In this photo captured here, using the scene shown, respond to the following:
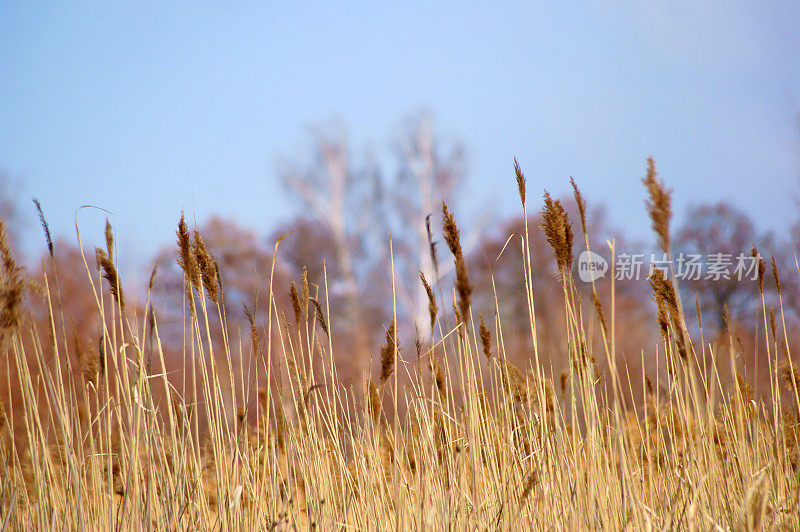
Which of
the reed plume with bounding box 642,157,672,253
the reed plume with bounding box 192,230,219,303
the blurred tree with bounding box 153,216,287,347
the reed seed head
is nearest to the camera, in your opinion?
the reed plume with bounding box 642,157,672,253

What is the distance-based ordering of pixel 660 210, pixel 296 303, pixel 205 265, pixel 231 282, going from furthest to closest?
pixel 231 282
pixel 296 303
pixel 205 265
pixel 660 210

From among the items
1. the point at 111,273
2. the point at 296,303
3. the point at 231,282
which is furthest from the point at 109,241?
the point at 231,282

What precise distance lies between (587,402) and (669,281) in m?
0.31

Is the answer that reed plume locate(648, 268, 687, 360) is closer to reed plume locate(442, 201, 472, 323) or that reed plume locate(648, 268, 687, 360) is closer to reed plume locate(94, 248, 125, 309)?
reed plume locate(442, 201, 472, 323)

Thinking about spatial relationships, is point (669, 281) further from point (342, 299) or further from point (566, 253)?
point (342, 299)

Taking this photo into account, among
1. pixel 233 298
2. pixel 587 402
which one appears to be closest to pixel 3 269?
pixel 587 402

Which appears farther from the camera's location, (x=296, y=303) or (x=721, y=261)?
(x=721, y=261)

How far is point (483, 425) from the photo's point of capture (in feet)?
5.83

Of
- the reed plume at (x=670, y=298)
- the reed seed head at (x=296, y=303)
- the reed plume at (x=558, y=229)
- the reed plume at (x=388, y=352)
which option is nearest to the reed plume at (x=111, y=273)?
the reed seed head at (x=296, y=303)

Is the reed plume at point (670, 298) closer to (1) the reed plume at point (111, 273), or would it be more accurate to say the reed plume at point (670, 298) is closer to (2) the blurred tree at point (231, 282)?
(1) the reed plume at point (111, 273)

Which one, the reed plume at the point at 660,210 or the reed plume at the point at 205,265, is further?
the reed plume at the point at 205,265

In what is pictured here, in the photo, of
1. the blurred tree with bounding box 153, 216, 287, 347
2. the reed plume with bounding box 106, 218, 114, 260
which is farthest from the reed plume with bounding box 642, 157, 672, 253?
the blurred tree with bounding box 153, 216, 287, 347

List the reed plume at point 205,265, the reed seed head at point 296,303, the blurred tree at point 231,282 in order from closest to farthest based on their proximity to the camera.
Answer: the reed plume at point 205,265 → the reed seed head at point 296,303 → the blurred tree at point 231,282

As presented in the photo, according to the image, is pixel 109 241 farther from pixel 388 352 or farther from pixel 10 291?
pixel 388 352
